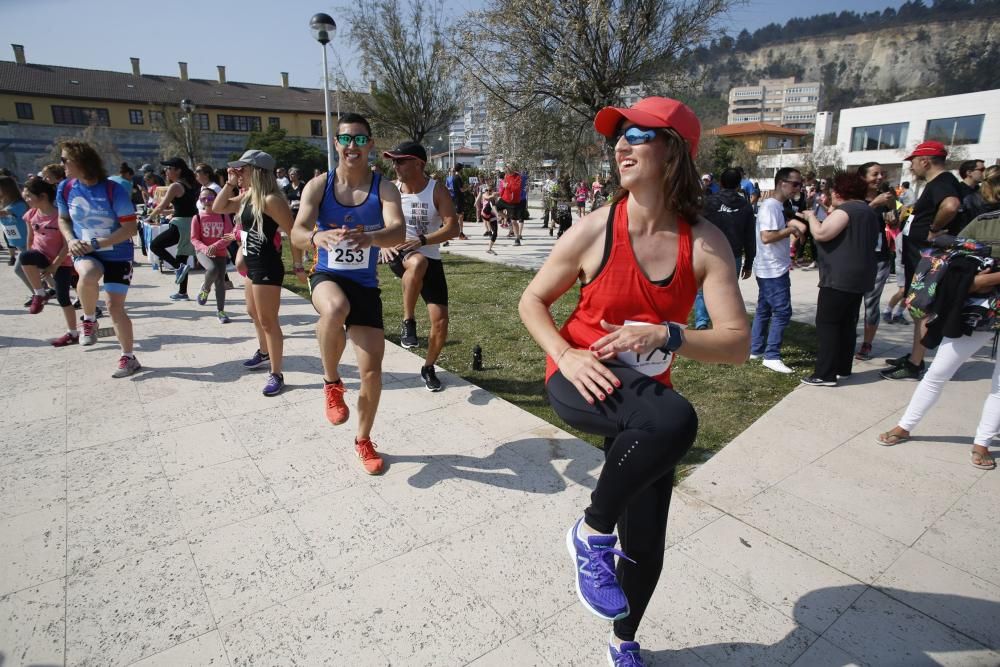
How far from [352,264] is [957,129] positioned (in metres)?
74.6

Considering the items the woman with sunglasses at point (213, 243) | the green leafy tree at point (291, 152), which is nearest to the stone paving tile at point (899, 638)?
the woman with sunglasses at point (213, 243)

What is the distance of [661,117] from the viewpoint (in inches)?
70.2

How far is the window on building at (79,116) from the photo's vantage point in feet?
180

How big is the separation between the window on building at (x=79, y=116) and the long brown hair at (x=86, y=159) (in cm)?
6399

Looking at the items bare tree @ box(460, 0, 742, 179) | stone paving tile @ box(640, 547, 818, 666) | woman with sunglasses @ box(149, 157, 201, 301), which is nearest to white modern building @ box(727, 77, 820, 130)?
bare tree @ box(460, 0, 742, 179)

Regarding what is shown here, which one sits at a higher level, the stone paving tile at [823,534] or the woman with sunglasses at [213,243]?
the woman with sunglasses at [213,243]

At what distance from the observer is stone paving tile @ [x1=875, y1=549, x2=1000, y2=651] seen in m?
2.34

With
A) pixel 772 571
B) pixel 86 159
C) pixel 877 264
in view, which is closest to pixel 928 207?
pixel 877 264

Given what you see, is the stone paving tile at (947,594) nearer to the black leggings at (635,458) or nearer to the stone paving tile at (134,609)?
the black leggings at (635,458)

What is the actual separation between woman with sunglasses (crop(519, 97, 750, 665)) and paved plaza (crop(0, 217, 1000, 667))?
0.63 m

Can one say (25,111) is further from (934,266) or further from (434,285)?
(934,266)

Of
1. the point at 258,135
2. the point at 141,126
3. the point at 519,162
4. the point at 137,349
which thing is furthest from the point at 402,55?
the point at 141,126

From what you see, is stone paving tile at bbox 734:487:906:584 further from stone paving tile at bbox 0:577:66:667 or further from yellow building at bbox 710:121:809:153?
yellow building at bbox 710:121:809:153

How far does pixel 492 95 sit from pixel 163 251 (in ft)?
21.9
